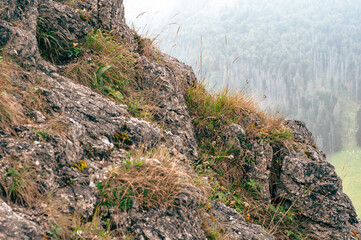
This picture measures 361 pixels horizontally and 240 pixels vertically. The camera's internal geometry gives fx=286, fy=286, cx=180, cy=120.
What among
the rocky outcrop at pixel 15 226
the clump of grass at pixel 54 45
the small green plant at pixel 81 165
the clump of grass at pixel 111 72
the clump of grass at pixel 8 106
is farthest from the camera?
the clump of grass at pixel 54 45

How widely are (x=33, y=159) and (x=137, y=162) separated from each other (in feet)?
3.81

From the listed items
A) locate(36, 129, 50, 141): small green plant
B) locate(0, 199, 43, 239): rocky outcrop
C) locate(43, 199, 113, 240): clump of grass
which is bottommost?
locate(0, 199, 43, 239): rocky outcrop

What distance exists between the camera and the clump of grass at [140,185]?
3.21 meters

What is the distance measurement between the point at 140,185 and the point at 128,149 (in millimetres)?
914

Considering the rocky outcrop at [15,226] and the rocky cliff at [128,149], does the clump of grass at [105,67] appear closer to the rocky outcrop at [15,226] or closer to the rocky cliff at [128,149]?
the rocky cliff at [128,149]

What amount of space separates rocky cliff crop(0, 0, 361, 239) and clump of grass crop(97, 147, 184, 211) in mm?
15

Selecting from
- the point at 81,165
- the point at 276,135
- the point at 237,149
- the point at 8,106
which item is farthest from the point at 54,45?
the point at 276,135

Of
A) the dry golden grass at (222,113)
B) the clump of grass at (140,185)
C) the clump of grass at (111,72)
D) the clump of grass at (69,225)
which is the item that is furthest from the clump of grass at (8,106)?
the dry golden grass at (222,113)

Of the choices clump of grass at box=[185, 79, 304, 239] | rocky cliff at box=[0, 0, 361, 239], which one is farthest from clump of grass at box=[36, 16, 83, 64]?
clump of grass at box=[185, 79, 304, 239]

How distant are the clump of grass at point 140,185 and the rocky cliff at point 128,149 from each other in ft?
0.05

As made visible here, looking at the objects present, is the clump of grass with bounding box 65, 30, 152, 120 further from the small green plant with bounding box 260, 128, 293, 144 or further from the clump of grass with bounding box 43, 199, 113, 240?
the small green plant with bounding box 260, 128, 293, 144

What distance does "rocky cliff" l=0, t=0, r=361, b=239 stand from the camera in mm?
2930

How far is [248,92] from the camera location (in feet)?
→ 24.0

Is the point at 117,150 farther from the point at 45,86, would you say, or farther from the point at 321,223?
the point at 321,223
